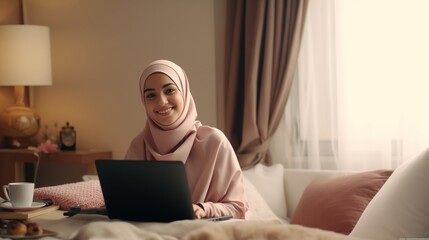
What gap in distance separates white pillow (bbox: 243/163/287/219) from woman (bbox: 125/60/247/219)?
1.10 m

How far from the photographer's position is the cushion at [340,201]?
2.74m

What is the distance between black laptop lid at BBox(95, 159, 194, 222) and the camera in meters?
1.74

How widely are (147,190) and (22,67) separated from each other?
3.02 metres

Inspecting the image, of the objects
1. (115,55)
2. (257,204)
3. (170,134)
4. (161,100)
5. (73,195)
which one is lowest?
(257,204)

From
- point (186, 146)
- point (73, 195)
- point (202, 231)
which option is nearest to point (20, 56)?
point (73, 195)

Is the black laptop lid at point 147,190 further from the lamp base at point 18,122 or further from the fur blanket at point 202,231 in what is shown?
the lamp base at point 18,122

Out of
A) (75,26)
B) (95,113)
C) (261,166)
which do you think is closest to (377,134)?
(261,166)

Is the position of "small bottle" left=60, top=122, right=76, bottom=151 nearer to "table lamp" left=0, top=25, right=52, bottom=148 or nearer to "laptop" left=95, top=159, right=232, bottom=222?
"table lamp" left=0, top=25, right=52, bottom=148

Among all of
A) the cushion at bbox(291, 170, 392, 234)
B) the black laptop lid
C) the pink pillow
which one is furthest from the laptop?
the cushion at bbox(291, 170, 392, 234)

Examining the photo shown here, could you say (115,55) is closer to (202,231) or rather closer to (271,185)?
(271,185)

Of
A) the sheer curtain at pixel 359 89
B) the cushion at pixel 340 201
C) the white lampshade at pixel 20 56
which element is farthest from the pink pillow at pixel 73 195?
the white lampshade at pixel 20 56

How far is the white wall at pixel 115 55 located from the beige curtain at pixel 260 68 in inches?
9.3

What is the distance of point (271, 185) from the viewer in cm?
355

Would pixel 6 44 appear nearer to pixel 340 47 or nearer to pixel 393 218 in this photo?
pixel 340 47
